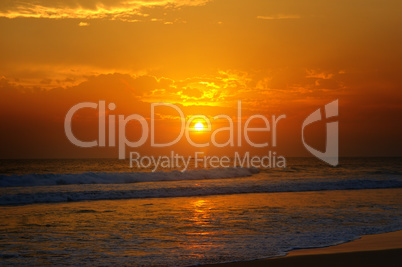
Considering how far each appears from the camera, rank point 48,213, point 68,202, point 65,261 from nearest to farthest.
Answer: point 65,261 → point 48,213 → point 68,202

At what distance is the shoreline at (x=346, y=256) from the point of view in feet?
26.3

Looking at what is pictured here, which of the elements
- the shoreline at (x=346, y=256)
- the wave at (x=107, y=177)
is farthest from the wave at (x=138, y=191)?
the shoreline at (x=346, y=256)

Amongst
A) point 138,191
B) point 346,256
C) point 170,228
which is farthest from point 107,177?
point 346,256

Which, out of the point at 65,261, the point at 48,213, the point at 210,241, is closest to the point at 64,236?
the point at 65,261

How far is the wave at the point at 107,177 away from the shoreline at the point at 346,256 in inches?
1016

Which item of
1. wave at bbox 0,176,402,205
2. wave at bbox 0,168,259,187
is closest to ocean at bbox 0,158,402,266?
wave at bbox 0,176,402,205

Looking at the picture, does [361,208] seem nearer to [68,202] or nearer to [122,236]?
[122,236]

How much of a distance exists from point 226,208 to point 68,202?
320 inches

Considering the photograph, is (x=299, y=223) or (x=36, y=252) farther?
(x=299, y=223)

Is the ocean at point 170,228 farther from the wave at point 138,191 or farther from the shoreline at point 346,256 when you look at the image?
the shoreline at point 346,256

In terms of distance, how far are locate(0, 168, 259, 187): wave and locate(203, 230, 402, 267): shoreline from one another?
2582 centimetres

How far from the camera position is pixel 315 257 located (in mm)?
8539

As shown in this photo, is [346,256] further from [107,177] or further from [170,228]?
[107,177]

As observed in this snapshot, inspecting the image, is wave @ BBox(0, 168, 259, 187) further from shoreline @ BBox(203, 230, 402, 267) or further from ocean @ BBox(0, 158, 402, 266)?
shoreline @ BBox(203, 230, 402, 267)
